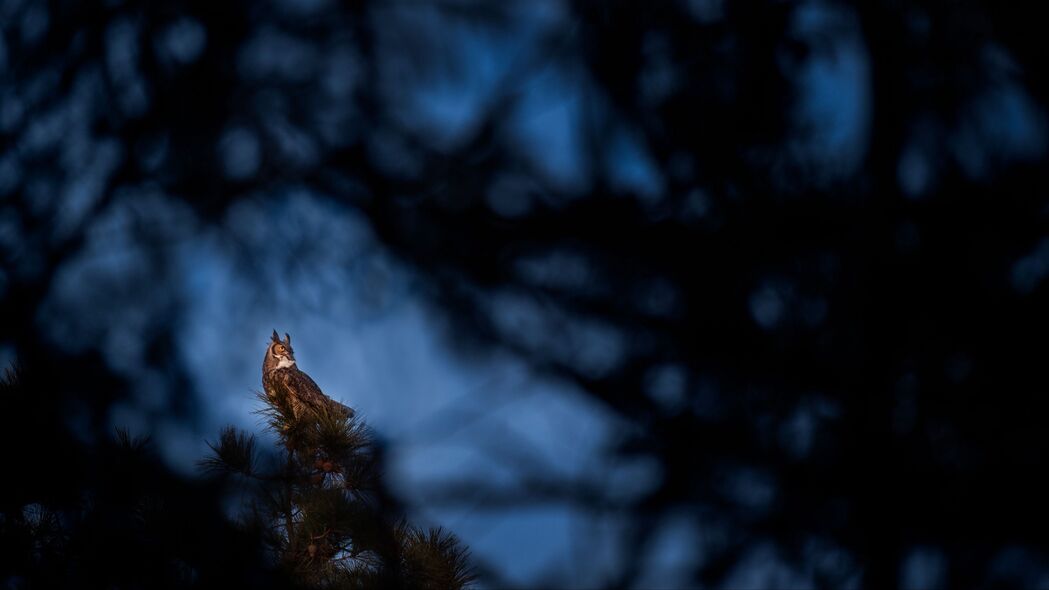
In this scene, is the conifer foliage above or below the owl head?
below

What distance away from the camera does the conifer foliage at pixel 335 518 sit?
1714 millimetres

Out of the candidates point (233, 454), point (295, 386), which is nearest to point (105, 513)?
point (233, 454)

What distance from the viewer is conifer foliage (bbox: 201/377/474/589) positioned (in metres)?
1.71

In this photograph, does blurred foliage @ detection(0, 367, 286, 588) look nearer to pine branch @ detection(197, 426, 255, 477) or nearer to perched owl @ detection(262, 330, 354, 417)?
pine branch @ detection(197, 426, 255, 477)

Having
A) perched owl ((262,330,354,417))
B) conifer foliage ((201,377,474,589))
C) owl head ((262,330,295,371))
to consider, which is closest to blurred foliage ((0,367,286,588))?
conifer foliage ((201,377,474,589))

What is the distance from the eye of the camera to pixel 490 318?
4.34ft

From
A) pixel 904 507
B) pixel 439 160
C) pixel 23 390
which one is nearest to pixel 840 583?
pixel 904 507

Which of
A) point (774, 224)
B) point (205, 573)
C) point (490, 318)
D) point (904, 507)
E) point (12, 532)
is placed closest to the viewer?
point (904, 507)

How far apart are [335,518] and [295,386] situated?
29.5 inches

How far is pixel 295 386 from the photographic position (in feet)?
8.54

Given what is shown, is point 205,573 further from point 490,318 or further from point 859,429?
point 859,429

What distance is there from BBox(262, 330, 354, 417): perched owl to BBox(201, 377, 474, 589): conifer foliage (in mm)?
108

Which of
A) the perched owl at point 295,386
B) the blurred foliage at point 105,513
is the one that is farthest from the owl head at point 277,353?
the blurred foliage at point 105,513

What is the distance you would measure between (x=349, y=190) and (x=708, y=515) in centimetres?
69
